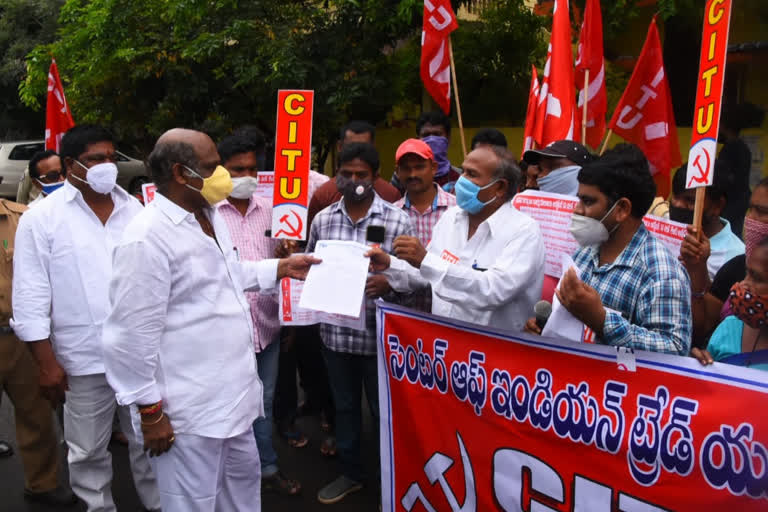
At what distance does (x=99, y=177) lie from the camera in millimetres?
3543

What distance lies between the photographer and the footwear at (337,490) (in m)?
4.09

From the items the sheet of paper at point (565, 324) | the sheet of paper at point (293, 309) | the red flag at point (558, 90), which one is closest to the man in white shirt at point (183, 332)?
the sheet of paper at point (293, 309)

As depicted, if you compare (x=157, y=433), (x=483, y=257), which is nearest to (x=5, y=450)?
(x=157, y=433)

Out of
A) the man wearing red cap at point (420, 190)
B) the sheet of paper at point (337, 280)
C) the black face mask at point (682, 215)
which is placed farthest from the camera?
the man wearing red cap at point (420, 190)

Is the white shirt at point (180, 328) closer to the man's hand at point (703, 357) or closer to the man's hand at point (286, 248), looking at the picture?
the man's hand at point (286, 248)

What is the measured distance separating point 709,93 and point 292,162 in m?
2.00

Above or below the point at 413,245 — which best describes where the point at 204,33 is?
above

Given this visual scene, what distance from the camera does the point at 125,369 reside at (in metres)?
2.55

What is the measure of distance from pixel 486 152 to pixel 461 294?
0.72 meters

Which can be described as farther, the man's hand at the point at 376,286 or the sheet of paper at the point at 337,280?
the man's hand at the point at 376,286

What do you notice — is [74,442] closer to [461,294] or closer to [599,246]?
[461,294]

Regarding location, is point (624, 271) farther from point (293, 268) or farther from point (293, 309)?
point (293, 309)

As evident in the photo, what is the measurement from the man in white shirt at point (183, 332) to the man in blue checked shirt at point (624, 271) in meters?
1.31

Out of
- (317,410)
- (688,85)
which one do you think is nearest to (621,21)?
(688,85)
